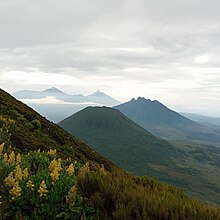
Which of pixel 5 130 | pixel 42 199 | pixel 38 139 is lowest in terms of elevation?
pixel 42 199

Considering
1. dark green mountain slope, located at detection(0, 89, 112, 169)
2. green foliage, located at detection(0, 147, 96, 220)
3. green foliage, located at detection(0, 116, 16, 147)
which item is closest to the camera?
green foliage, located at detection(0, 147, 96, 220)

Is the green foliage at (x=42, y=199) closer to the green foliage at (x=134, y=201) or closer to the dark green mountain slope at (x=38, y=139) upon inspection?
the green foliage at (x=134, y=201)

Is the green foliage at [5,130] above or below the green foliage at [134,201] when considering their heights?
above

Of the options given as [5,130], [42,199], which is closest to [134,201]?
[42,199]

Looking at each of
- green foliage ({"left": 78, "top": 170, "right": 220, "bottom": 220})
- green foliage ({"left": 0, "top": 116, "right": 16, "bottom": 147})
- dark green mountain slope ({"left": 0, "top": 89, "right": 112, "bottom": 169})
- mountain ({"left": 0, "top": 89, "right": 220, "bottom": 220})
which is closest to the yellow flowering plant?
mountain ({"left": 0, "top": 89, "right": 220, "bottom": 220})

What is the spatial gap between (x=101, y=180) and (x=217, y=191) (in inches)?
7808

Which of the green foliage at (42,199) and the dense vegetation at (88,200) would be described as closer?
the dense vegetation at (88,200)

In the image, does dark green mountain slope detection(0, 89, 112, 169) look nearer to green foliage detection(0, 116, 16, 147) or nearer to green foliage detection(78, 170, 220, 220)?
green foliage detection(0, 116, 16, 147)

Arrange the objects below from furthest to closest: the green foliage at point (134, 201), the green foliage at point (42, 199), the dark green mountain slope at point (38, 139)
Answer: the dark green mountain slope at point (38, 139) < the green foliage at point (42, 199) < the green foliage at point (134, 201)

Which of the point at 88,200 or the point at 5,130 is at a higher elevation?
the point at 5,130

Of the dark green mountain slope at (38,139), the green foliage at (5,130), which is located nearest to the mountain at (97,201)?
the green foliage at (5,130)

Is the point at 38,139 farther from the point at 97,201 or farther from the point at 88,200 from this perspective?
the point at 97,201

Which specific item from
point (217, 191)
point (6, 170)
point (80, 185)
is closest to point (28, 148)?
point (6, 170)

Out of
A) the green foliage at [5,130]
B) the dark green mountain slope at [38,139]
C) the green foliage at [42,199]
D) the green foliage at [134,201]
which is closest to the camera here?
the green foliage at [134,201]
